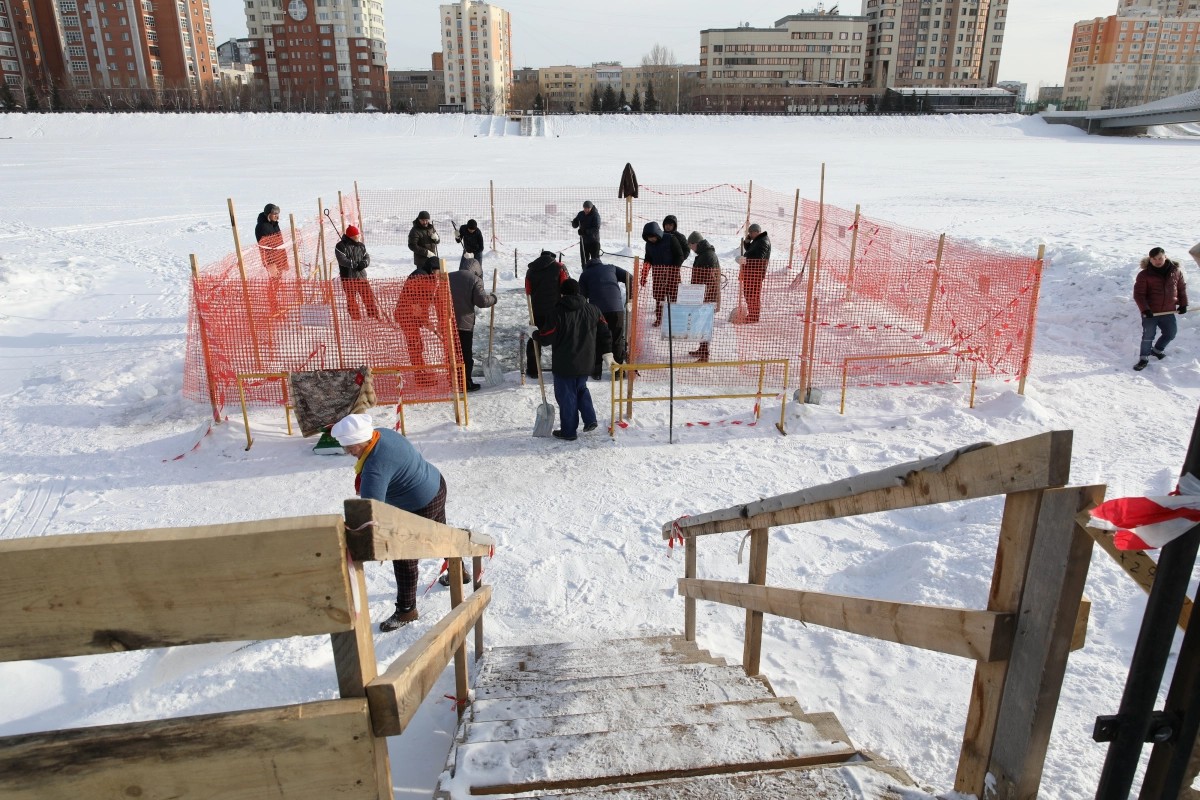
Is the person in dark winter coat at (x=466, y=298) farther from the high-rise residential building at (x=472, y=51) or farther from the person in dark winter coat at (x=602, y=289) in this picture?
the high-rise residential building at (x=472, y=51)

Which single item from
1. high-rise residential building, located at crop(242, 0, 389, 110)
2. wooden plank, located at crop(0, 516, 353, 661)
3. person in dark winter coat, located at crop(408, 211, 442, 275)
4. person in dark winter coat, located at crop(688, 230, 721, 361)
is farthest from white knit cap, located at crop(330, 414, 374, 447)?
high-rise residential building, located at crop(242, 0, 389, 110)

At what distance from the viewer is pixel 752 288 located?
447 inches

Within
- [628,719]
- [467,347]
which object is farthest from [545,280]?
[628,719]

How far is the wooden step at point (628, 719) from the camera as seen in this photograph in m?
2.50

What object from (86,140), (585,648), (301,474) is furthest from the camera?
(86,140)

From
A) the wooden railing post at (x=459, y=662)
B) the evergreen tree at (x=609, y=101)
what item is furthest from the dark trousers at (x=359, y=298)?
the evergreen tree at (x=609, y=101)

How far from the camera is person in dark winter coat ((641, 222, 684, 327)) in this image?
421 inches

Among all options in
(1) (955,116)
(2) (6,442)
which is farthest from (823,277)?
(1) (955,116)

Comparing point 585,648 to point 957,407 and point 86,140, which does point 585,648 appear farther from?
point 86,140

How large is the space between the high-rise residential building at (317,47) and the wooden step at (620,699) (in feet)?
349

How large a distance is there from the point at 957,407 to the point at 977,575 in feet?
14.0

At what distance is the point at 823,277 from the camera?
14.3 meters

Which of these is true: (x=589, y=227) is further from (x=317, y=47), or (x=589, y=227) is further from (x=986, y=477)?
(x=317, y=47)

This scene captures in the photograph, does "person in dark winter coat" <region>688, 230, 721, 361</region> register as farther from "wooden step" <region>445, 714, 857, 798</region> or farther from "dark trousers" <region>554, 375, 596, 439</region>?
"wooden step" <region>445, 714, 857, 798</region>
